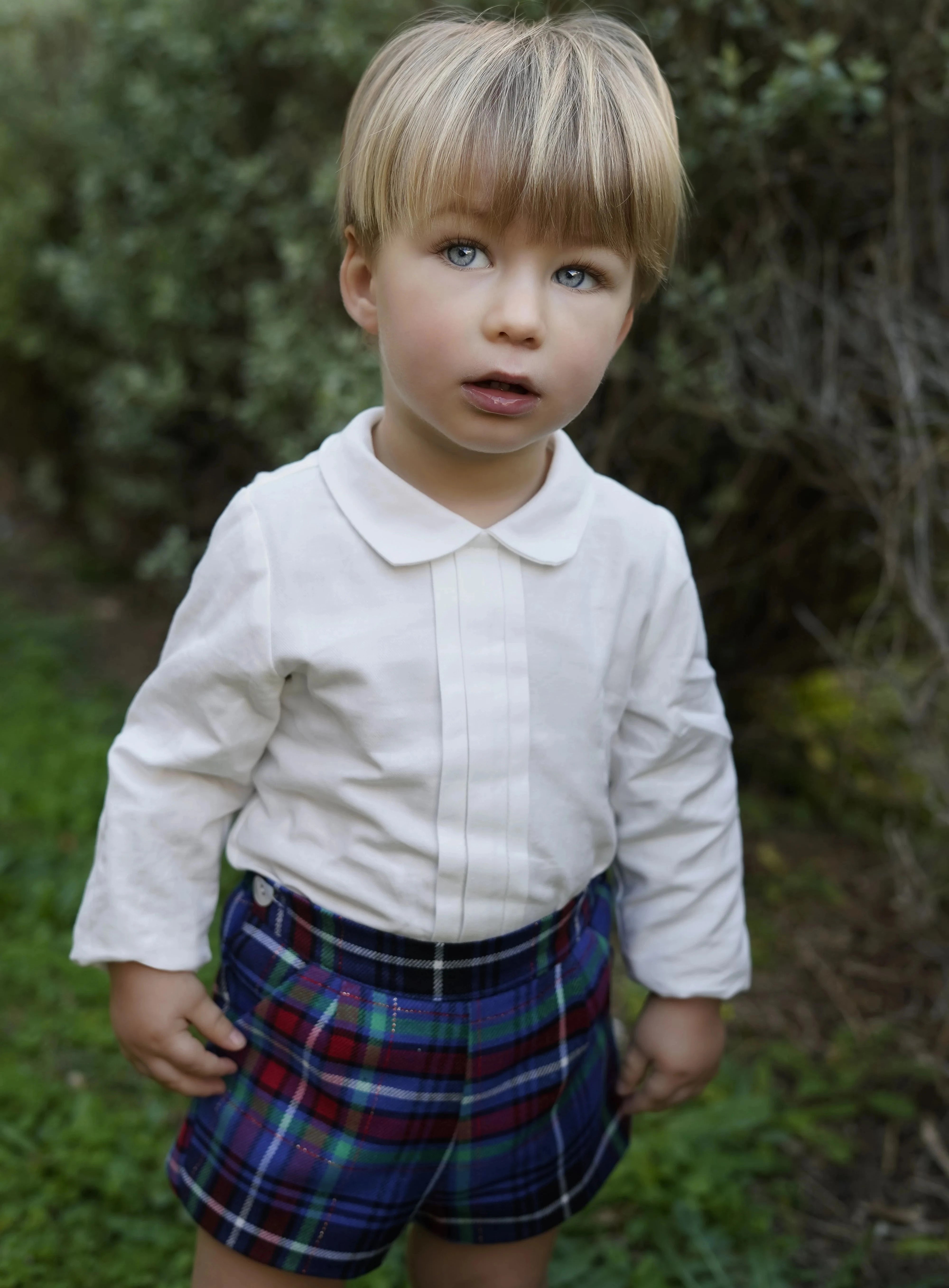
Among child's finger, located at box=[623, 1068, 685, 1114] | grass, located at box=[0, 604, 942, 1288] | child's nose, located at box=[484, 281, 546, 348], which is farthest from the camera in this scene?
grass, located at box=[0, 604, 942, 1288]

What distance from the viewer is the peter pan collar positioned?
4.56 ft

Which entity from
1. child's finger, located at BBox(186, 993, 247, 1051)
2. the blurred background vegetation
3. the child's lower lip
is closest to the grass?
the blurred background vegetation

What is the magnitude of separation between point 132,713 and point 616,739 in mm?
590

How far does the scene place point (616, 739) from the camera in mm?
1595

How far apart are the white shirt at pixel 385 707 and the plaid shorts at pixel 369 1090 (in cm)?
5

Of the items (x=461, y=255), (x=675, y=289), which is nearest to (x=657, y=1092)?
(x=461, y=255)

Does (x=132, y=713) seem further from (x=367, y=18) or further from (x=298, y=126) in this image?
(x=298, y=126)

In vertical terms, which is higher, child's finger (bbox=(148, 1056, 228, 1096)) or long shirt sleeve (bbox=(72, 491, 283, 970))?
long shirt sleeve (bbox=(72, 491, 283, 970))

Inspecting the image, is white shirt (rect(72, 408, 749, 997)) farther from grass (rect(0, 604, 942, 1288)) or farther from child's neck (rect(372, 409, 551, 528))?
grass (rect(0, 604, 942, 1288))

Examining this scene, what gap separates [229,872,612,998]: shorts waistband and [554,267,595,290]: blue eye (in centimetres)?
72

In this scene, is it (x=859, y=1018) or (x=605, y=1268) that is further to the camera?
(x=859, y=1018)

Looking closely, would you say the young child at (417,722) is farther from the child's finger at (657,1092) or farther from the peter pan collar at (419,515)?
the child's finger at (657,1092)

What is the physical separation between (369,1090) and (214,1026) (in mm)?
202

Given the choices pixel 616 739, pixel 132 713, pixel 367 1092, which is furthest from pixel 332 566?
pixel 367 1092
